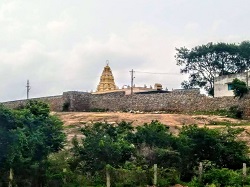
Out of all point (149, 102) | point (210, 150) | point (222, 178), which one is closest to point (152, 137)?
point (210, 150)

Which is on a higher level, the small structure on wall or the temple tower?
the temple tower

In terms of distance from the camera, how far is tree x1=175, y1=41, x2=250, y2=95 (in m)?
55.6

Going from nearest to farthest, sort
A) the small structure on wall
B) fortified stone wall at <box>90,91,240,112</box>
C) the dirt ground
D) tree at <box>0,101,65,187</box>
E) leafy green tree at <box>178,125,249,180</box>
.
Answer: tree at <box>0,101,65,187</box>, leafy green tree at <box>178,125,249,180</box>, the dirt ground, fortified stone wall at <box>90,91,240,112</box>, the small structure on wall

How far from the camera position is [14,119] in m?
20.8

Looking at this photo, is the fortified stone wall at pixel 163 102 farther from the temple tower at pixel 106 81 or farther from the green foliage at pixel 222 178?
the temple tower at pixel 106 81

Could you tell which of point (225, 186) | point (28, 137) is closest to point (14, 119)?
point (28, 137)

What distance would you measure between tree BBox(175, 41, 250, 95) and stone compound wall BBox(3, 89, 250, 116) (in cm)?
1124

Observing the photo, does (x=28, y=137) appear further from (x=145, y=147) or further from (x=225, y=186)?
(x=225, y=186)

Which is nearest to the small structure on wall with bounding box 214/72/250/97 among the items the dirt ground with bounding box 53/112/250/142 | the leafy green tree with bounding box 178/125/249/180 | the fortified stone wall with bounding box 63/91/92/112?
the dirt ground with bounding box 53/112/250/142

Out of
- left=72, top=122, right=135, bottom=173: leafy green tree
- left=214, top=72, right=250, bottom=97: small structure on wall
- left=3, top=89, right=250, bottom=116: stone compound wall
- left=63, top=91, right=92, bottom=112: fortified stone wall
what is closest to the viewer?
left=72, top=122, right=135, bottom=173: leafy green tree

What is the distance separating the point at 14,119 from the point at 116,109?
26933 millimetres

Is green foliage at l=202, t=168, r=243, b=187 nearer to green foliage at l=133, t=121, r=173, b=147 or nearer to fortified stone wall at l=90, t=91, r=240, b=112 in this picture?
green foliage at l=133, t=121, r=173, b=147

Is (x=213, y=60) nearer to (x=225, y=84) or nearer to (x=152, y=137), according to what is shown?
(x=225, y=84)

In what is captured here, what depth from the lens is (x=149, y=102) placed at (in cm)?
4575
